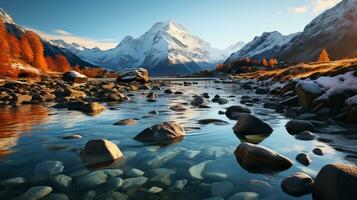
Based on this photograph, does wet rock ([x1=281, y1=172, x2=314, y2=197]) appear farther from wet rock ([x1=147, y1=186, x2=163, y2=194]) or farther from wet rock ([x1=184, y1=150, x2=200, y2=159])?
wet rock ([x1=184, y1=150, x2=200, y2=159])

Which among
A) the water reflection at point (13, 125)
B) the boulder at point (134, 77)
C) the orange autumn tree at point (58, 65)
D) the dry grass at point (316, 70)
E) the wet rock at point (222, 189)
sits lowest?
the wet rock at point (222, 189)

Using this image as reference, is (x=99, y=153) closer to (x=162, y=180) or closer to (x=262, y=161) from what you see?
(x=162, y=180)

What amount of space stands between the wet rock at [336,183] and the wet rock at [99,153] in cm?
537

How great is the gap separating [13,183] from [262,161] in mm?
6169

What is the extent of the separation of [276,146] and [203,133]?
3.20 metres

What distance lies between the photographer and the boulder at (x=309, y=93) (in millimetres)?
19202

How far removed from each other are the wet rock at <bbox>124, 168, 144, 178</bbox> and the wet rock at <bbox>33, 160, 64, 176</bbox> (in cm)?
176

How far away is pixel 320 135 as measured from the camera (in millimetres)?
12391

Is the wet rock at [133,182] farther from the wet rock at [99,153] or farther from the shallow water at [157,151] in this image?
the wet rock at [99,153]

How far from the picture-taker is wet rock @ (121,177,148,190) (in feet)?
23.2

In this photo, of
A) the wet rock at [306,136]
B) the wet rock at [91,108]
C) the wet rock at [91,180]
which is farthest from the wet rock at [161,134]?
the wet rock at [91,108]

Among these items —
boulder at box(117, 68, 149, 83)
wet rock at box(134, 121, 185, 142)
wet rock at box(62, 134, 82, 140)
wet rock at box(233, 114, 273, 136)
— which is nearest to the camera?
wet rock at box(134, 121, 185, 142)

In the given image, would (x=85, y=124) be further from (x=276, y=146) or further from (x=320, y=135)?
(x=320, y=135)

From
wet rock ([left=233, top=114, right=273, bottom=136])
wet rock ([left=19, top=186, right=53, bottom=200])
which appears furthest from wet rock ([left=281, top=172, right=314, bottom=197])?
wet rock ([left=233, top=114, right=273, bottom=136])
